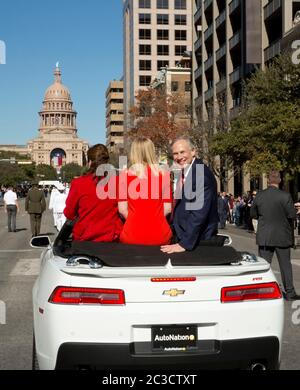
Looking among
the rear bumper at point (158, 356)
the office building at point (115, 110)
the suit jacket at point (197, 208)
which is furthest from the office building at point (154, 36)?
the rear bumper at point (158, 356)

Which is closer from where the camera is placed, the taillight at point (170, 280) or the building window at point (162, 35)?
the taillight at point (170, 280)

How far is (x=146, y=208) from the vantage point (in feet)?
15.5

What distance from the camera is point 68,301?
13.0 ft

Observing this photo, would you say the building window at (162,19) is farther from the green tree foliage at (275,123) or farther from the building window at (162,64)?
the green tree foliage at (275,123)

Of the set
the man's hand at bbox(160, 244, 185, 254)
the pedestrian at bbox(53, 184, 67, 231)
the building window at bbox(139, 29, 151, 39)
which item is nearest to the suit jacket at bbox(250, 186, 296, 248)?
the man's hand at bbox(160, 244, 185, 254)

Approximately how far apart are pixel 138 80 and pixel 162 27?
422 inches

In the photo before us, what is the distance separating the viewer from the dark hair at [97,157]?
17.4 ft

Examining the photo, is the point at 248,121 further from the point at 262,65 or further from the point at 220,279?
the point at 220,279

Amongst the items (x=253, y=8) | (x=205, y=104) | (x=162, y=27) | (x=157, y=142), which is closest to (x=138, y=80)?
(x=162, y=27)

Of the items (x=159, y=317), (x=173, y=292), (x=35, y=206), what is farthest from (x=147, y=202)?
(x=35, y=206)

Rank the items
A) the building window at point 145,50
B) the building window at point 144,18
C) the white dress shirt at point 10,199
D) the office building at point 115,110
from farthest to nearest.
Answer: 1. the office building at point 115,110
2. the building window at point 145,50
3. the building window at point 144,18
4. the white dress shirt at point 10,199

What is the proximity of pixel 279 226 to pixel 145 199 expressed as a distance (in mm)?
4495

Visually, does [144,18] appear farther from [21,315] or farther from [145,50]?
[21,315]

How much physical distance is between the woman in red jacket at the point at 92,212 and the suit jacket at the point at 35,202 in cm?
1512
